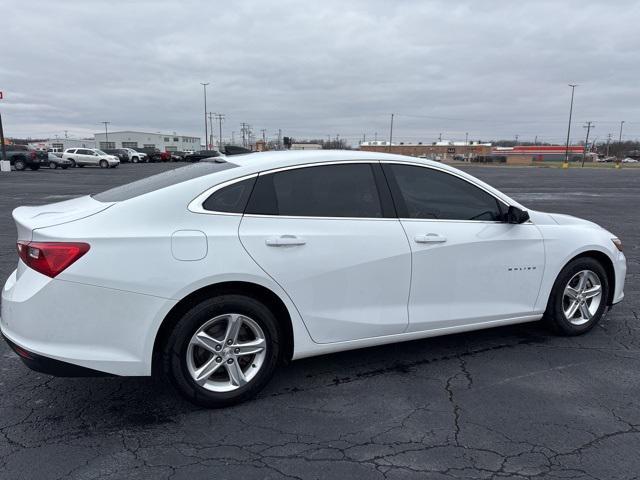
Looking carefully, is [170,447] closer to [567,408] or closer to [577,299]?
[567,408]

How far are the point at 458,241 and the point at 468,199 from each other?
0.44 metres

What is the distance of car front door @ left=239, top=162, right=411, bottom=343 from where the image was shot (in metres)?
3.15

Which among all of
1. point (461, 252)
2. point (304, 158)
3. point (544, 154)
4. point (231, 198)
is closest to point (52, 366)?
point (231, 198)

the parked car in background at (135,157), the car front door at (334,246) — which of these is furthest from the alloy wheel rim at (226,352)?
the parked car in background at (135,157)

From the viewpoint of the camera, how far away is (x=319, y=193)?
342 centimetres

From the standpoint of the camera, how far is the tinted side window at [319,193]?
3258 mm

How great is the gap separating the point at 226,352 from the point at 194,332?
0.86 ft

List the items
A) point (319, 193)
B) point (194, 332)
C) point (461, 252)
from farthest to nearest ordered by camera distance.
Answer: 1. point (461, 252)
2. point (319, 193)
3. point (194, 332)

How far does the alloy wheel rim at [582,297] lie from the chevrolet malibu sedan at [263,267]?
0.28 m

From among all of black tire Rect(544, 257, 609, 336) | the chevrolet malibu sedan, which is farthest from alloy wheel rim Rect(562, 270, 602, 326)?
the chevrolet malibu sedan

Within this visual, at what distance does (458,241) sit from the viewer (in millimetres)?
3664

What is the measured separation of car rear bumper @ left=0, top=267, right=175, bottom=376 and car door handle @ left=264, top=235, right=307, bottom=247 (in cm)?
70

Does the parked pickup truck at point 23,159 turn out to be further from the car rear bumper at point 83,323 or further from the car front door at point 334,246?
the car front door at point 334,246

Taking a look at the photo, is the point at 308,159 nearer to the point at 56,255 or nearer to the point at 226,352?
the point at 226,352
